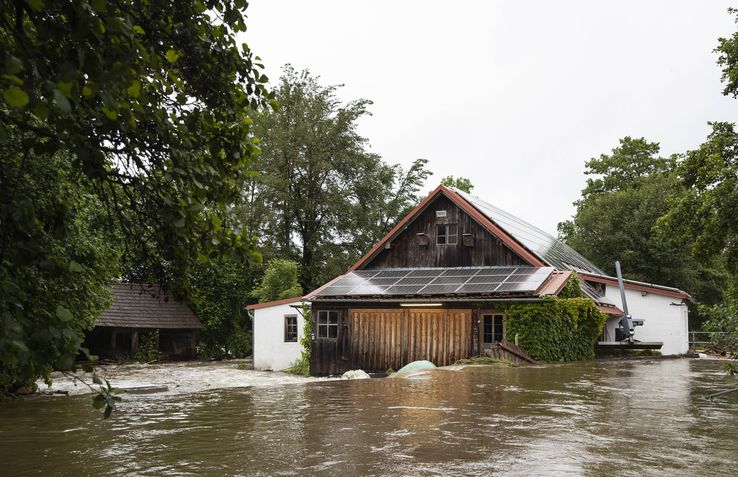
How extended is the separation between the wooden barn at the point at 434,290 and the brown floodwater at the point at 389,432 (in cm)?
702

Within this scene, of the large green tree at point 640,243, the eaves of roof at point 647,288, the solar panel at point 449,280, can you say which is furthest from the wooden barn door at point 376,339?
the large green tree at point 640,243

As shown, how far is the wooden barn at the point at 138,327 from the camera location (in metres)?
33.5

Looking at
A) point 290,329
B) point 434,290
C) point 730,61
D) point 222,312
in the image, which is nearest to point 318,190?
point 222,312

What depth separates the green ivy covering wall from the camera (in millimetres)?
20875

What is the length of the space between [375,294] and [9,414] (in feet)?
42.3

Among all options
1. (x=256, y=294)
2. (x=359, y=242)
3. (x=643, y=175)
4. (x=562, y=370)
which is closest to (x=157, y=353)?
(x=256, y=294)

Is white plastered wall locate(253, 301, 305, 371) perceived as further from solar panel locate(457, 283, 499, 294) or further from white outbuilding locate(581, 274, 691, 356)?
white outbuilding locate(581, 274, 691, 356)

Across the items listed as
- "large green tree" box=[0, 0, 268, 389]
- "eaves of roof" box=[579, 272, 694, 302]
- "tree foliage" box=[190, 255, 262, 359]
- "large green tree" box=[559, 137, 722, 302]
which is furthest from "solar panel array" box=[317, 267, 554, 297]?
"large green tree" box=[559, 137, 722, 302]

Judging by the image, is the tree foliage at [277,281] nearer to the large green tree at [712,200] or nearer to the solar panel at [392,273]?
the solar panel at [392,273]

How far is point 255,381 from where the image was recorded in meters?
22.0

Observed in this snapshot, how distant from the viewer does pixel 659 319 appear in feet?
103

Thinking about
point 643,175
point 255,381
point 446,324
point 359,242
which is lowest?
point 255,381

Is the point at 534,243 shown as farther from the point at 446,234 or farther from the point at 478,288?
the point at 478,288

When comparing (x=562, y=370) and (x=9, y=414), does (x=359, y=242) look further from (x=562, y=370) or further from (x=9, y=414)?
(x=9, y=414)
